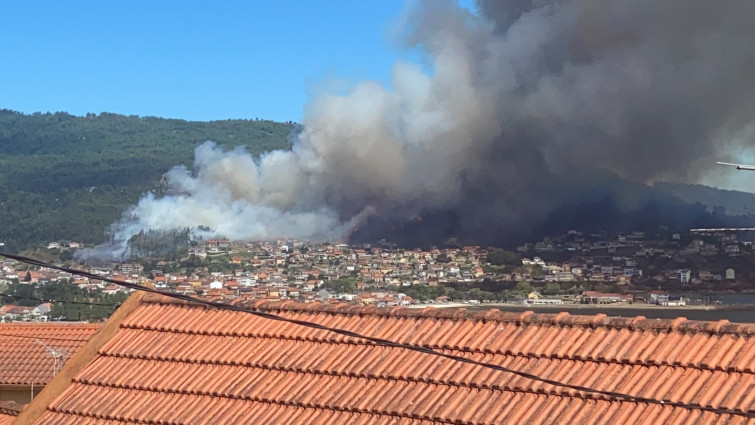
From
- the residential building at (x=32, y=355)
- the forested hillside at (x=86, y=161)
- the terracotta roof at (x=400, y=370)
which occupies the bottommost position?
the residential building at (x=32, y=355)

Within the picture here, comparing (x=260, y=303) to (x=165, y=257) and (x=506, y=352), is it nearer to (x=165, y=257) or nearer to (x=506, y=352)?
(x=506, y=352)

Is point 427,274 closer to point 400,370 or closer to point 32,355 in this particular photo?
point 32,355

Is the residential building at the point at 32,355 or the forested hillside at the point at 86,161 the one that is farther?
the forested hillside at the point at 86,161

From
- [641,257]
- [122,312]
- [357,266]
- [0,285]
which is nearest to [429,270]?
[357,266]

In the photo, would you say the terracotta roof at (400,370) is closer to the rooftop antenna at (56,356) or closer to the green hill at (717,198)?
the rooftop antenna at (56,356)

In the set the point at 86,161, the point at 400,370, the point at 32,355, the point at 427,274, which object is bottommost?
the point at 32,355

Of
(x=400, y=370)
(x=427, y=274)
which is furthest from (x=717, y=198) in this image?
(x=400, y=370)

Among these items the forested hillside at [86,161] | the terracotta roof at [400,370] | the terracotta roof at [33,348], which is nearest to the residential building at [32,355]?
the terracotta roof at [33,348]
